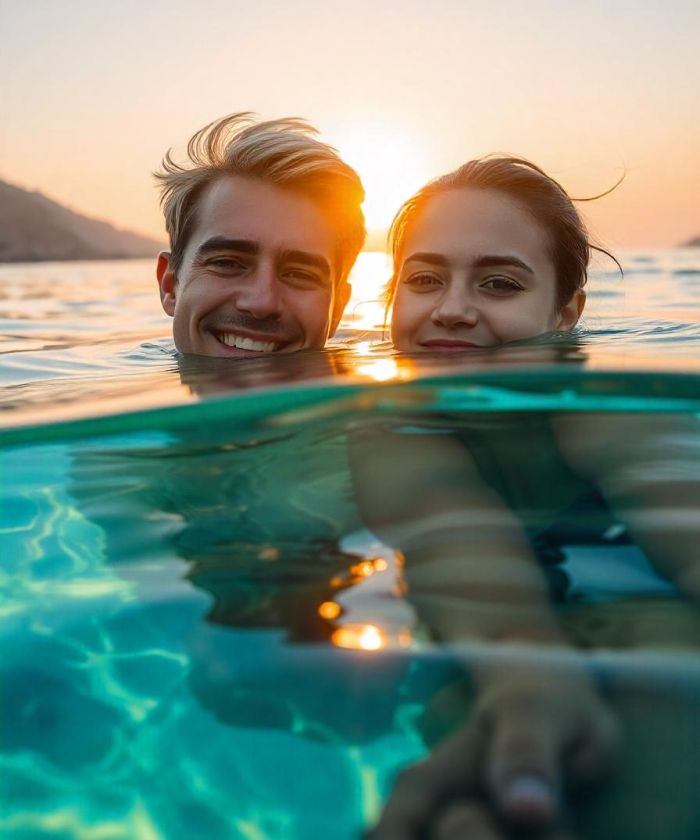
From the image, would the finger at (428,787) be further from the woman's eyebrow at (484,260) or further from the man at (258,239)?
the man at (258,239)

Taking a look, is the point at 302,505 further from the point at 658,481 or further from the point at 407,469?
the point at 658,481

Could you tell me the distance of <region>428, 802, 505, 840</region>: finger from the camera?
117 centimetres

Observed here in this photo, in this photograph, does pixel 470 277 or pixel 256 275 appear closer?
pixel 470 277

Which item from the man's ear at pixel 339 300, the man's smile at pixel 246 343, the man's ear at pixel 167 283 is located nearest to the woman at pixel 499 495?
the man's ear at pixel 339 300

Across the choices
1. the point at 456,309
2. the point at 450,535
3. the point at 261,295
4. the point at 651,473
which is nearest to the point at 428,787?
the point at 450,535

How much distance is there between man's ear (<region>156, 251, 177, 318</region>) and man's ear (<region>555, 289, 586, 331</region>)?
2.46 m

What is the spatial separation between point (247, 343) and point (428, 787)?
356cm

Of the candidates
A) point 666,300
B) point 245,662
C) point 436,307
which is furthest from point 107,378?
point 666,300

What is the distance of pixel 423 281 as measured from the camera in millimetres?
4090

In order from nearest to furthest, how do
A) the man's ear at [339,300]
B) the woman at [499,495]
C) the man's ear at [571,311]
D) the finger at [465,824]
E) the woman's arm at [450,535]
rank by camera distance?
the finger at [465,824] < the woman at [499,495] < the woman's arm at [450,535] < the man's ear at [571,311] < the man's ear at [339,300]

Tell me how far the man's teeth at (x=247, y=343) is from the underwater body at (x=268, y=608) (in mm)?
998

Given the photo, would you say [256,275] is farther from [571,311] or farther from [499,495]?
[499,495]

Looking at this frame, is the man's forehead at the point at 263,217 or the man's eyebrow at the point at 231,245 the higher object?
the man's forehead at the point at 263,217

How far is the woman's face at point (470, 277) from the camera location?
12.8 ft
